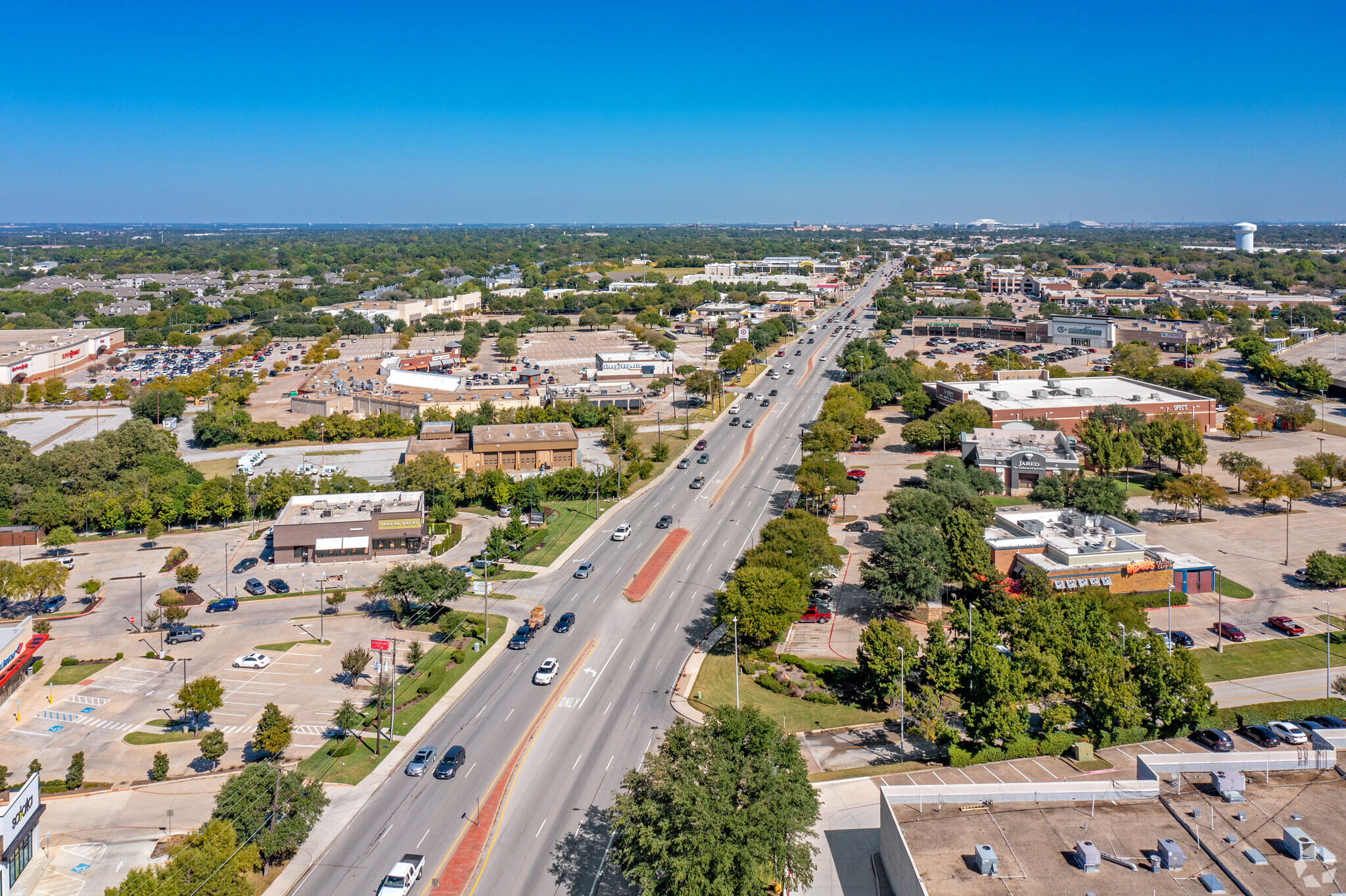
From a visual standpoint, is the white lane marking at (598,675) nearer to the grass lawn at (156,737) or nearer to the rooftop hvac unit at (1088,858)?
the grass lawn at (156,737)

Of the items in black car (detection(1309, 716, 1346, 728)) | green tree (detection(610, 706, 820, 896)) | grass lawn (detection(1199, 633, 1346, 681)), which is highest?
green tree (detection(610, 706, 820, 896))

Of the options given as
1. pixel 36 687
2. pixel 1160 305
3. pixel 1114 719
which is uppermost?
pixel 1160 305

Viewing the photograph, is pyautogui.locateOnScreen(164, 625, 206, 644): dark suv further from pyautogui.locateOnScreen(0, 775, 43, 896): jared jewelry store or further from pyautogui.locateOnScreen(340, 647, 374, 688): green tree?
pyautogui.locateOnScreen(0, 775, 43, 896): jared jewelry store

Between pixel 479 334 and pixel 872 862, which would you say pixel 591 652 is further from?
pixel 479 334

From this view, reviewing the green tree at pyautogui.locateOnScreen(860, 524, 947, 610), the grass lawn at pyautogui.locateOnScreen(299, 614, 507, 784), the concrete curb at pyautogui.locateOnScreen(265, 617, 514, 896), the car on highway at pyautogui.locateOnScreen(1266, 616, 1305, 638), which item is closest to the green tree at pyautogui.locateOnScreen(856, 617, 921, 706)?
the green tree at pyautogui.locateOnScreen(860, 524, 947, 610)

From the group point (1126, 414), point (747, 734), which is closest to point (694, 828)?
point (747, 734)

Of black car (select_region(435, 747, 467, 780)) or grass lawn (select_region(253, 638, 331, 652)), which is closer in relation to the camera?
black car (select_region(435, 747, 467, 780))
